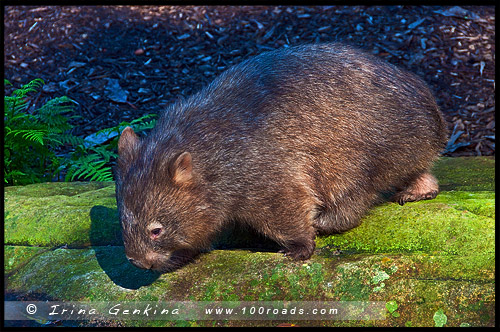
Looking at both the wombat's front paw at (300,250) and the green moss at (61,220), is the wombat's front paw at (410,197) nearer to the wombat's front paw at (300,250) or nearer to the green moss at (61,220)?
the wombat's front paw at (300,250)

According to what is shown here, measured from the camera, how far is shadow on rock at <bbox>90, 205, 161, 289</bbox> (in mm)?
4535

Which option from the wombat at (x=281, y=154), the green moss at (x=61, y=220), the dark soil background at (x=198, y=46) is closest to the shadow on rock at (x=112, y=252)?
the green moss at (x=61, y=220)

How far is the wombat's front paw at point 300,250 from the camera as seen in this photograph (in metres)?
4.57

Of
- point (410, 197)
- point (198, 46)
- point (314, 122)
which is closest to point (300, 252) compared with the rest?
point (314, 122)

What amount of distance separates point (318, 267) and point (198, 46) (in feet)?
22.4

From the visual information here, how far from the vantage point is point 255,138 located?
467 cm

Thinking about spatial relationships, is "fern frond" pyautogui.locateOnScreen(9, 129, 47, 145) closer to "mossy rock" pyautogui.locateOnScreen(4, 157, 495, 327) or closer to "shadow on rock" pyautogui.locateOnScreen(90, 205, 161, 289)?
"mossy rock" pyautogui.locateOnScreen(4, 157, 495, 327)

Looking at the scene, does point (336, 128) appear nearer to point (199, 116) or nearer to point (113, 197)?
point (199, 116)

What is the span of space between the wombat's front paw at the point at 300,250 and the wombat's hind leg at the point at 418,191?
1143 millimetres

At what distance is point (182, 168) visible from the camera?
4285 mm

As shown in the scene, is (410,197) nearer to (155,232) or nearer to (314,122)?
(314,122)

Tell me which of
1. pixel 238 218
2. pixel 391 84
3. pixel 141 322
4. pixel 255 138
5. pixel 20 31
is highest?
pixel 391 84

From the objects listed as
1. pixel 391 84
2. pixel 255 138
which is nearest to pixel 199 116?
pixel 255 138

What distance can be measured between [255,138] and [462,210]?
1.92 m
